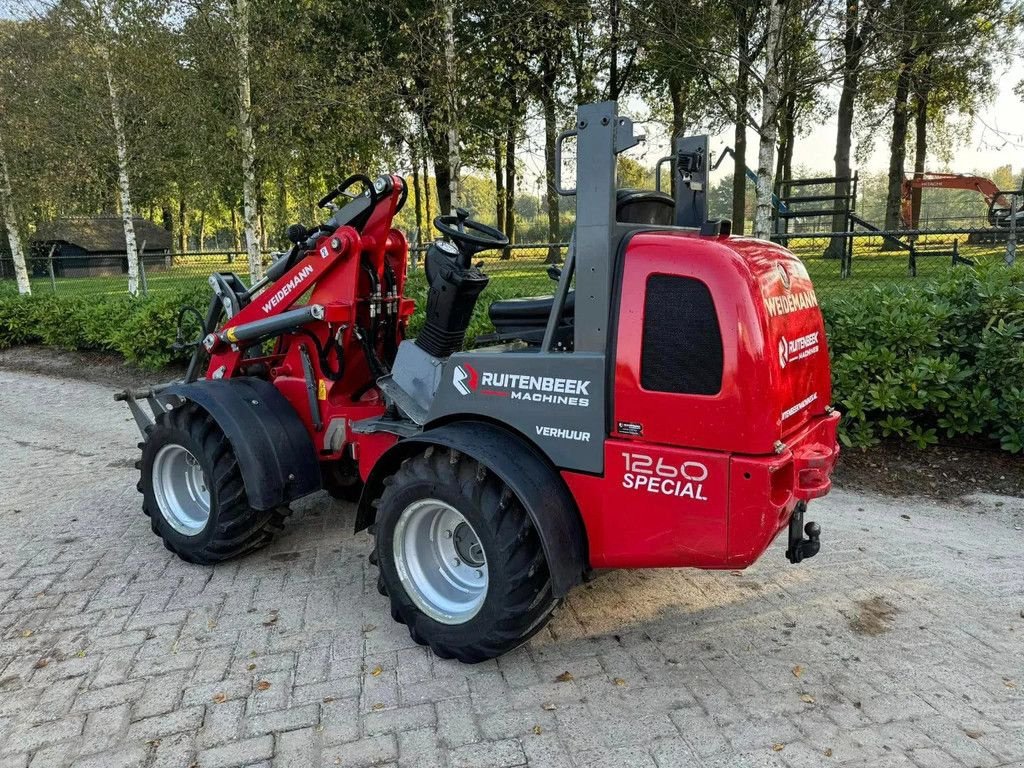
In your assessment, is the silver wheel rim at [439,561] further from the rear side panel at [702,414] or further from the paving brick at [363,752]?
the rear side panel at [702,414]

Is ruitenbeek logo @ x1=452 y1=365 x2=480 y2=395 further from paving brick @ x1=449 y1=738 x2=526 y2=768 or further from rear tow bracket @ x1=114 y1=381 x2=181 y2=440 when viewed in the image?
rear tow bracket @ x1=114 y1=381 x2=181 y2=440

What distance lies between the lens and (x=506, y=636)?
2842 mm

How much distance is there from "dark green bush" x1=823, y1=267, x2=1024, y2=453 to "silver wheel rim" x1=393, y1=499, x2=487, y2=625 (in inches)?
135

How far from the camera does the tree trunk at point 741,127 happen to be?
26.9 ft

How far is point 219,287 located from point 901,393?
4.72m

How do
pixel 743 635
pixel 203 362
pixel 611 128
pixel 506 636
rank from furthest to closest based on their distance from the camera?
pixel 203 362, pixel 743 635, pixel 506 636, pixel 611 128

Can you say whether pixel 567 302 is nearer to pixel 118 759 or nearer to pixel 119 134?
pixel 118 759

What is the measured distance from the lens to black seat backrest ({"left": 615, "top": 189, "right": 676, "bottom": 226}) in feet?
9.89

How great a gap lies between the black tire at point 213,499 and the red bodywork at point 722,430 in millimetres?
1935

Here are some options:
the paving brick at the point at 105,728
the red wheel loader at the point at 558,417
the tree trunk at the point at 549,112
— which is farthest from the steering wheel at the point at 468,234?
the tree trunk at the point at 549,112

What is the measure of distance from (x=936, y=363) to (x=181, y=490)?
5.07m

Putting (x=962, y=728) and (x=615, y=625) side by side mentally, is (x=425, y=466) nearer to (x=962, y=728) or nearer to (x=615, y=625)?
(x=615, y=625)

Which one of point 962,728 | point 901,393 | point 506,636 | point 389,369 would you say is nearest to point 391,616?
point 506,636

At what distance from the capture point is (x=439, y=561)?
3.30 m
